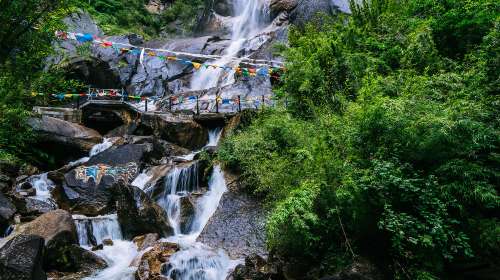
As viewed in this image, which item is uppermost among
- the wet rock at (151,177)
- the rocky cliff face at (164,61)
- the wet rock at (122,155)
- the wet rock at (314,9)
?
the wet rock at (314,9)

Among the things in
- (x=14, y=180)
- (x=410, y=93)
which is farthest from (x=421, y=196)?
(x=14, y=180)

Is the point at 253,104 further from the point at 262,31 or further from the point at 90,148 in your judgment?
the point at 262,31

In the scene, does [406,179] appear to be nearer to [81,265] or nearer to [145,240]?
[145,240]

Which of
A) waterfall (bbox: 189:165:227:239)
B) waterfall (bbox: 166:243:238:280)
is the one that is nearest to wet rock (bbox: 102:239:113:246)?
waterfall (bbox: 189:165:227:239)

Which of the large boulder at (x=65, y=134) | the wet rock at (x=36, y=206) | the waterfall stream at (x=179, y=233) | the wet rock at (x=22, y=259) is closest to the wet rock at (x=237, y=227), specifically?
the waterfall stream at (x=179, y=233)

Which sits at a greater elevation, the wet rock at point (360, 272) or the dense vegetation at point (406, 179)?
the dense vegetation at point (406, 179)

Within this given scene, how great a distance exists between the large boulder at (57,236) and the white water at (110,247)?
2.54ft

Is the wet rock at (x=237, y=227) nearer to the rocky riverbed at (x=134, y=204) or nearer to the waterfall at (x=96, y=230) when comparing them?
the rocky riverbed at (x=134, y=204)

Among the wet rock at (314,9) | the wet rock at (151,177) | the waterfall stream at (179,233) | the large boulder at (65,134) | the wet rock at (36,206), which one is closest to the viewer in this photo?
the waterfall stream at (179,233)

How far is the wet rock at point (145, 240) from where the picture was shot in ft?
33.5

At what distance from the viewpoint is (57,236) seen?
30.5 feet

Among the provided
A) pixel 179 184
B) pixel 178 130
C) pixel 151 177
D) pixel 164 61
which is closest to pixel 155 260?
pixel 179 184

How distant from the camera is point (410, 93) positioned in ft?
22.5

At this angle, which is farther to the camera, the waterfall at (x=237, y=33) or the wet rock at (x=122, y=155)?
the waterfall at (x=237, y=33)
